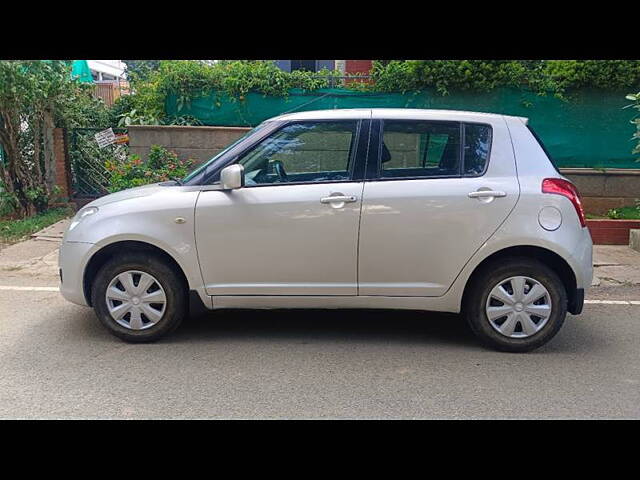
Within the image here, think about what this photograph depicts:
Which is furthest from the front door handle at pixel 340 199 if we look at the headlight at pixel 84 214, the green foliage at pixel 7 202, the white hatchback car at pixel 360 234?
the green foliage at pixel 7 202

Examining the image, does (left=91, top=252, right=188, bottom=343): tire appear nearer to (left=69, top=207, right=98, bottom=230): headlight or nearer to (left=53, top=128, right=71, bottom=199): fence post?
(left=69, top=207, right=98, bottom=230): headlight

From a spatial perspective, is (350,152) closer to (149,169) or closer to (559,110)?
(149,169)

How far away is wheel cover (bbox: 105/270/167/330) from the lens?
4398 millimetres

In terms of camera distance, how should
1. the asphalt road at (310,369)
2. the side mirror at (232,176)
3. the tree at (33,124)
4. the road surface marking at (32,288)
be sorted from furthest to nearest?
the tree at (33,124) < the road surface marking at (32,288) < the side mirror at (232,176) < the asphalt road at (310,369)

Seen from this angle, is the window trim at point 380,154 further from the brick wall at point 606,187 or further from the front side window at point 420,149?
the brick wall at point 606,187

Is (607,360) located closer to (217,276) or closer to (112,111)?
(217,276)

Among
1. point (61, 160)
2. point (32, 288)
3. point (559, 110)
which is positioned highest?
point (559, 110)

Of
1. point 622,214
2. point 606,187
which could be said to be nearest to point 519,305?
point 622,214

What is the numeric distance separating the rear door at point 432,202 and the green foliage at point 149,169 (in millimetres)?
5140

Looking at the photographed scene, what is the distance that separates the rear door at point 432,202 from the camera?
425 centimetres

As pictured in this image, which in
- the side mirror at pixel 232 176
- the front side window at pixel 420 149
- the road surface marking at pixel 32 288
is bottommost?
the road surface marking at pixel 32 288

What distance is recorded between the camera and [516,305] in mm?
4328

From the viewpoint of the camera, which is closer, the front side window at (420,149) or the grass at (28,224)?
the front side window at (420,149)

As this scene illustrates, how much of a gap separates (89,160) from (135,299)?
6199 millimetres
